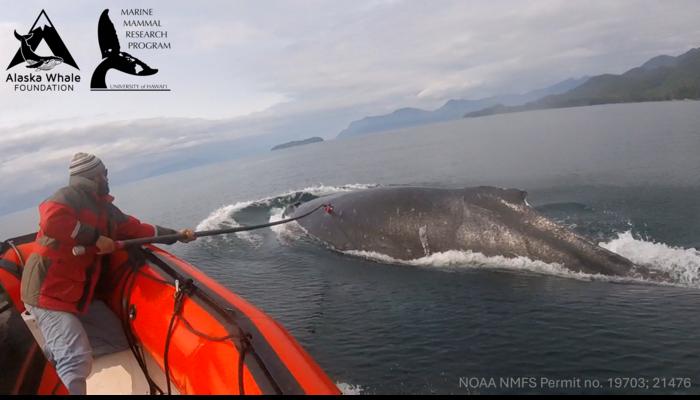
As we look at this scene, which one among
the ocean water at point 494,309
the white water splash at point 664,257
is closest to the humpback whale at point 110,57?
the ocean water at point 494,309

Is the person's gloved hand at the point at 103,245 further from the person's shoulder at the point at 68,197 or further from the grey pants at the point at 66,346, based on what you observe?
the grey pants at the point at 66,346

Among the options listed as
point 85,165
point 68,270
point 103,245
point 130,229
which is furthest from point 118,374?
point 85,165

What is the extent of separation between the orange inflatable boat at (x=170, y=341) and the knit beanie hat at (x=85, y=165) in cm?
177

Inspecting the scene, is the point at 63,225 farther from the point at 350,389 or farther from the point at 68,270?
the point at 350,389

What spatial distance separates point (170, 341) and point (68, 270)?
5.27 ft

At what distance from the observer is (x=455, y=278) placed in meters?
10.6

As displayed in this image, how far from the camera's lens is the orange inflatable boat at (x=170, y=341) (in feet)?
15.3

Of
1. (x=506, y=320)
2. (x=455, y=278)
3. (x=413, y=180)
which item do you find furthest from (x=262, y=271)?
(x=413, y=180)

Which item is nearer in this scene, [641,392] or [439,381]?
[641,392]

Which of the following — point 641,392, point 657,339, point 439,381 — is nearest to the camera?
point 641,392

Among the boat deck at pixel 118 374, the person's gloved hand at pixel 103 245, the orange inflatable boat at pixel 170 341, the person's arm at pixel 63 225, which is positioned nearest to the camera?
the orange inflatable boat at pixel 170 341

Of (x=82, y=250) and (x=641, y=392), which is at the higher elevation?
(x=82, y=250)
